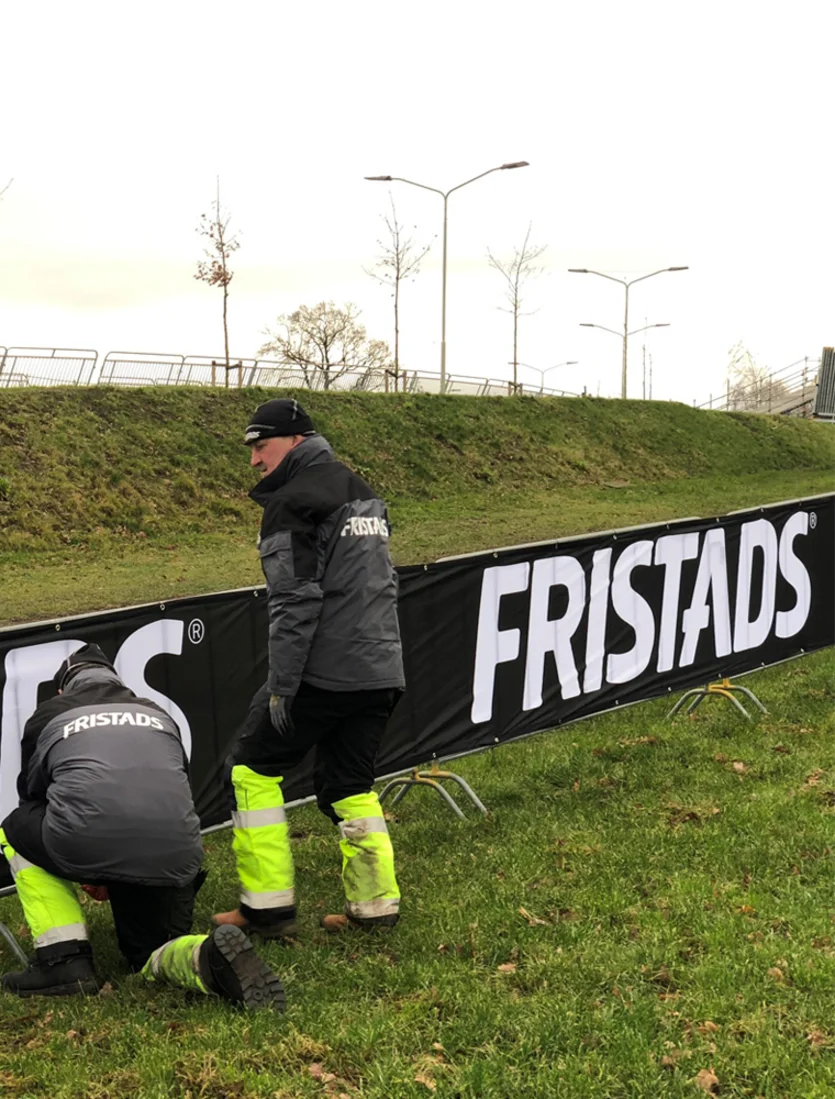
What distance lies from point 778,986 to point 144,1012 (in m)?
2.32

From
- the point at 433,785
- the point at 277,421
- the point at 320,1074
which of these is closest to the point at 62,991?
the point at 320,1074

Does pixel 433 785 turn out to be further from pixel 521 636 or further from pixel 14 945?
pixel 14 945

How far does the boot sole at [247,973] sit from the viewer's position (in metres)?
3.79

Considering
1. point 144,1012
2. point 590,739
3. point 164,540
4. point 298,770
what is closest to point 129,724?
point 144,1012

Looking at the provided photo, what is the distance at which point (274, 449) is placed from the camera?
4.76 m

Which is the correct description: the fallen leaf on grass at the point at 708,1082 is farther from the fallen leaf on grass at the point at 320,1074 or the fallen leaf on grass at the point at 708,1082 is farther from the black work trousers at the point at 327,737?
the black work trousers at the point at 327,737

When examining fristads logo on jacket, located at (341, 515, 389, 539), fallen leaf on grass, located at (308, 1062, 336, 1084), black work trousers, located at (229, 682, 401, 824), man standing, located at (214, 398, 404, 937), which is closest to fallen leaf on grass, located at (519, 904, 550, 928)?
man standing, located at (214, 398, 404, 937)

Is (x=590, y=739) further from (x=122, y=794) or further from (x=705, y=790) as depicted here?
(x=122, y=794)

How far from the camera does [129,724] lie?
4.18m

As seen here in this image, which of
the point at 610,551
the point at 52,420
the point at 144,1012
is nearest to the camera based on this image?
the point at 144,1012

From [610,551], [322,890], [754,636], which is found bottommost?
[322,890]

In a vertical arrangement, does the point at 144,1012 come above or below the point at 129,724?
below

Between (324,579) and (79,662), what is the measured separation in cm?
110

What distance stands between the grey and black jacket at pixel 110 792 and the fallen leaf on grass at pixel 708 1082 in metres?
1.98
